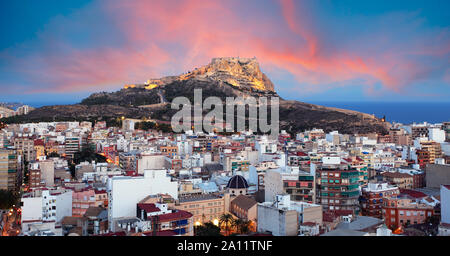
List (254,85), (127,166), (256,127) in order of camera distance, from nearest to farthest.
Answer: (127,166) < (256,127) < (254,85)

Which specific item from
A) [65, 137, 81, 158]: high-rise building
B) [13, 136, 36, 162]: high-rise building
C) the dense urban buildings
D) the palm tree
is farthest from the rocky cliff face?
the palm tree

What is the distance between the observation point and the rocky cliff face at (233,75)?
163 ft

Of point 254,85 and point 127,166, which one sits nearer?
point 127,166

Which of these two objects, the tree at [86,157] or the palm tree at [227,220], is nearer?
the palm tree at [227,220]

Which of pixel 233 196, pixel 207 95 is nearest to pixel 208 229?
pixel 233 196

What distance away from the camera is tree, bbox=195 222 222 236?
8748mm

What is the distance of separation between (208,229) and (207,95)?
1272 inches

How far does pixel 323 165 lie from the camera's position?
37.1 ft

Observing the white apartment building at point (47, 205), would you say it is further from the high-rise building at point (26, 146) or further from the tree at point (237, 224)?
the high-rise building at point (26, 146)

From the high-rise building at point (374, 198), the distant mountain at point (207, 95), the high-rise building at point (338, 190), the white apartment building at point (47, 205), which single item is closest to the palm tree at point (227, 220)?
the high-rise building at point (338, 190)
